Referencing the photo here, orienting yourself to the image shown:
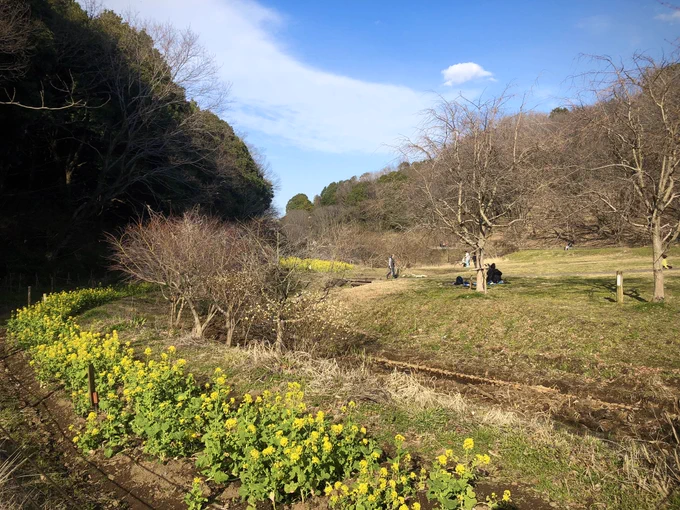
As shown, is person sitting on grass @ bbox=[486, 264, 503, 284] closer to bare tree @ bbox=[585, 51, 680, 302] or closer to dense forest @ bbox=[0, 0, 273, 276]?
bare tree @ bbox=[585, 51, 680, 302]

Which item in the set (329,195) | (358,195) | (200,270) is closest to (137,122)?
(200,270)

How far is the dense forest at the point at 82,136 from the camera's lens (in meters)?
17.3

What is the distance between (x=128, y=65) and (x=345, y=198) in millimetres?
41861

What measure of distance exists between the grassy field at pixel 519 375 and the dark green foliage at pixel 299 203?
59964 mm

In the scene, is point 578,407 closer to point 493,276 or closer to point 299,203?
point 493,276

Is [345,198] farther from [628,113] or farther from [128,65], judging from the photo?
[628,113]

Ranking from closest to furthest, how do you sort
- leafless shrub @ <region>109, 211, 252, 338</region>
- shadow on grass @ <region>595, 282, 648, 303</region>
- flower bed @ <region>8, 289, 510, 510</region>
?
flower bed @ <region>8, 289, 510, 510</region> < leafless shrub @ <region>109, 211, 252, 338</region> < shadow on grass @ <region>595, 282, 648, 303</region>

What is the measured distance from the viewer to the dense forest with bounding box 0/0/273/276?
17.3m

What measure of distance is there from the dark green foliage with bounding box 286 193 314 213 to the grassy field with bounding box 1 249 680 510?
60.0m

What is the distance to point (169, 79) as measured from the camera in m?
23.2

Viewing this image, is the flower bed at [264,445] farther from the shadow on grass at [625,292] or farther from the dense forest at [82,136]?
the dense forest at [82,136]

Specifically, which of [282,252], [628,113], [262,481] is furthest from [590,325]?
[262,481]

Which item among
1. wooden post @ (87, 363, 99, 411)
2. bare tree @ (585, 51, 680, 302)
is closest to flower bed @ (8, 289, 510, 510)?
wooden post @ (87, 363, 99, 411)

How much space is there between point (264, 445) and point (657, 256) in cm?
1125
